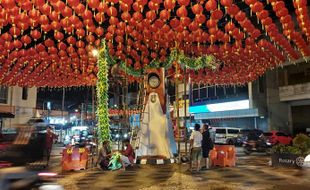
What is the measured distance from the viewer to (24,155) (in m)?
5.60

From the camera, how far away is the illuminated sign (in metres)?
36.2

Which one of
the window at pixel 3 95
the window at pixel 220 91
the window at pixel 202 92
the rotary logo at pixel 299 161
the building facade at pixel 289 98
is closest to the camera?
the rotary logo at pixel 299 161

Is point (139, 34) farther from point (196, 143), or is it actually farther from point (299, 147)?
point (299, 147)

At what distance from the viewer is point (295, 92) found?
104 ft

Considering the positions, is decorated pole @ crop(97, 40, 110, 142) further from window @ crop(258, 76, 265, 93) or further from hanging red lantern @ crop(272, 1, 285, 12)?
window @ crop(258, 76, 265, 93)

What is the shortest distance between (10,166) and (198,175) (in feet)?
27.0

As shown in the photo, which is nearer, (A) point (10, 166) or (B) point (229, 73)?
(A) point (10, 166)

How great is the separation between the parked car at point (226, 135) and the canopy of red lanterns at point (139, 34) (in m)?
9.81

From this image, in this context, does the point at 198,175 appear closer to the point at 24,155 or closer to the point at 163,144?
the point at 163,144

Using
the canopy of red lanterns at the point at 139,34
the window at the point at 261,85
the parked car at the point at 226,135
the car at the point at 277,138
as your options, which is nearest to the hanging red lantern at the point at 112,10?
the canopy of red lanterns at the point at 139,34

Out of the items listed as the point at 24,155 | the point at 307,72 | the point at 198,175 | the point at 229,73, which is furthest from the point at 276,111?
the point at 24,155

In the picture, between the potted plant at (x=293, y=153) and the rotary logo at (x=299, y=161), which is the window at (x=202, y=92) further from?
the rotary logo at (x=299, y=161)

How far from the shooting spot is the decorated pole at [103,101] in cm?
1434

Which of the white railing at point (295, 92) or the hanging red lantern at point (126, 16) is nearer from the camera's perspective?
the hanging red lantern at point (126, 16)
